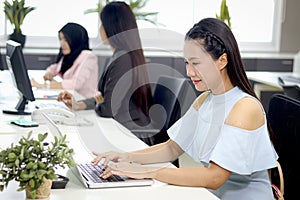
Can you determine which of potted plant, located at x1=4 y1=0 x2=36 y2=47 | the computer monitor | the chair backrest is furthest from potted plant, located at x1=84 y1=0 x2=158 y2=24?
the computer monitor

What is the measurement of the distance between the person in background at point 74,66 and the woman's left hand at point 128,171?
190 cm

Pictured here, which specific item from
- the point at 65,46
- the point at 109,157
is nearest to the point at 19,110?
the point at 109,157

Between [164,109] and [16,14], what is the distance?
2866 mm

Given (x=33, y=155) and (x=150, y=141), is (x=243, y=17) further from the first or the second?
(x=33, y=155)

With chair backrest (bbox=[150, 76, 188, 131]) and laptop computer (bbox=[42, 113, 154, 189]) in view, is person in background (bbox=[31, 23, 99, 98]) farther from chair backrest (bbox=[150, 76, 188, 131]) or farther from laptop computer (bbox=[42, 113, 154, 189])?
laptop computer (bbox=[42, 113, 154, 189])

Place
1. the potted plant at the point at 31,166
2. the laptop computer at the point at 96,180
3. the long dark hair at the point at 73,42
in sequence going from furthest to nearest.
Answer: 1. the long dark hair at the point at 73,42
2. the laptop computer at the point at 96,180
3. the potted plant at the point at 31,166

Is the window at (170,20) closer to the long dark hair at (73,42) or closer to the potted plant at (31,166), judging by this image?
the long dark hair at (73,42)

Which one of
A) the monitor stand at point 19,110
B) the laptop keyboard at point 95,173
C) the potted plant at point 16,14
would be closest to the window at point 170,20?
the potted plant at point 16,14

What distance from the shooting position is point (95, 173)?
1807 mm

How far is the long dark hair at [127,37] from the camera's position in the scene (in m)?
3.05

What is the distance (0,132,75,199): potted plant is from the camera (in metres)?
1.49

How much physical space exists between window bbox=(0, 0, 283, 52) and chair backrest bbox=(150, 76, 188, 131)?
2.29 meters

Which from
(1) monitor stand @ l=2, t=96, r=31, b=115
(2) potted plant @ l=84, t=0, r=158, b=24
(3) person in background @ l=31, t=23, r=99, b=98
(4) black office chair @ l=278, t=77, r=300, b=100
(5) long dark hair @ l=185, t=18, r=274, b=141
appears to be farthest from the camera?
(2) potted plant @ l=84, t=0, r=158, b=24

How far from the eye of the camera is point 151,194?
1.66 meters
